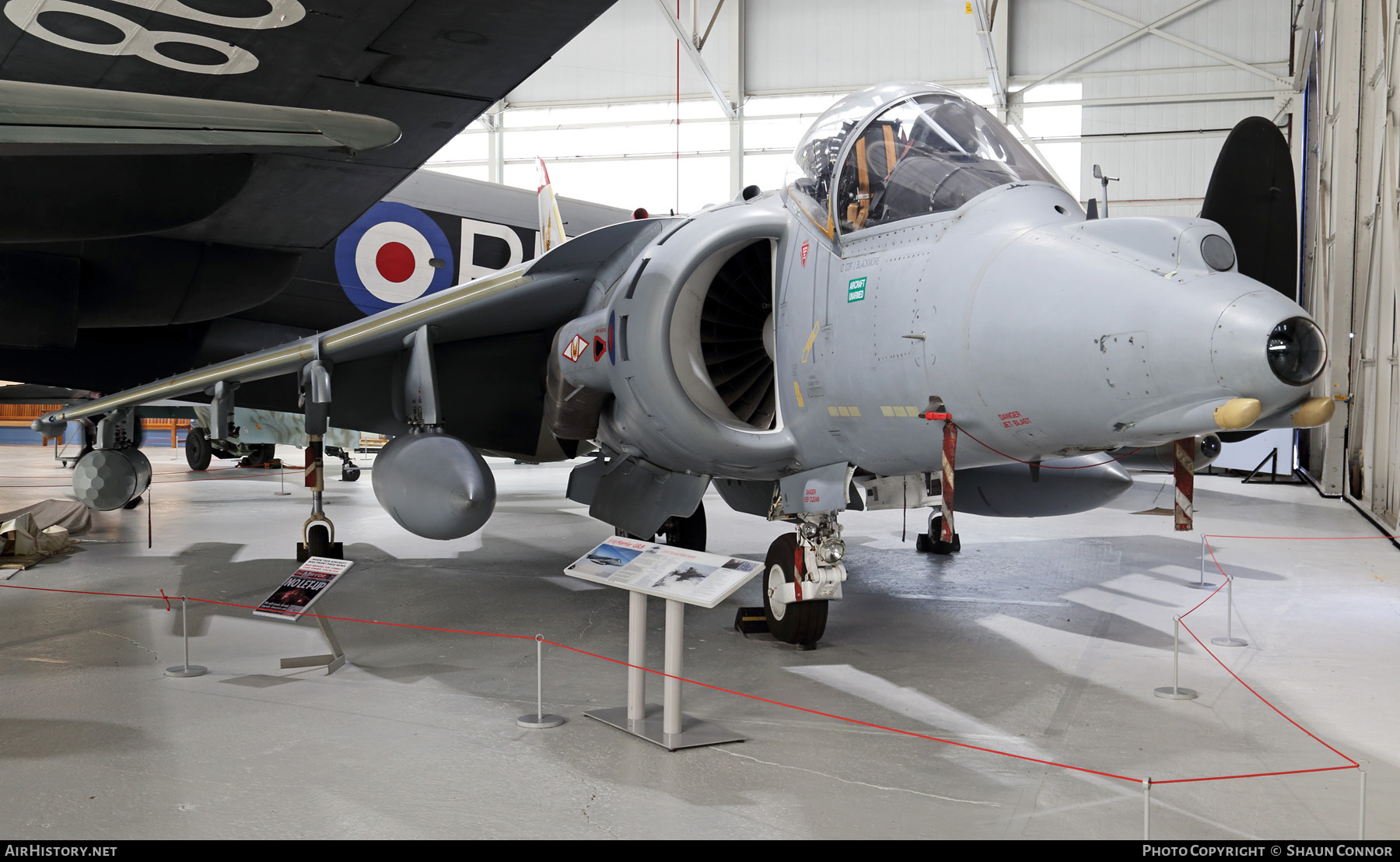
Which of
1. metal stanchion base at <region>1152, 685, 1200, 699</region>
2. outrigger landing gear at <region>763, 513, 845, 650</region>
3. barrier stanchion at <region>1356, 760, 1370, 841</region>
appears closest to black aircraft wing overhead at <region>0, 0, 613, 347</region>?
outrigger landing gear at <region>763, 513, 845, 650</region>

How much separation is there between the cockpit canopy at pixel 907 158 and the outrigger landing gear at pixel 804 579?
5.30 feet

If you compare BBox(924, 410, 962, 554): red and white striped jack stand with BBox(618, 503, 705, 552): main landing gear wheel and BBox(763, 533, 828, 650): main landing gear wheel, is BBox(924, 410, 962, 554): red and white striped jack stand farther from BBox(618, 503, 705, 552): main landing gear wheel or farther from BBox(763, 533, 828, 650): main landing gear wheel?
BBox(618, 503, 705, 552): main landing gear wheel

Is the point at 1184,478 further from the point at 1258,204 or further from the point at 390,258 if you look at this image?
the point at 390,258

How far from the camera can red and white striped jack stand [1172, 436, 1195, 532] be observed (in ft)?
13.5

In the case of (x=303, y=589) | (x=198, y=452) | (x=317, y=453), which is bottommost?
(x=198, y=452)

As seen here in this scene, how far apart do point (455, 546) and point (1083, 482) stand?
6385mm

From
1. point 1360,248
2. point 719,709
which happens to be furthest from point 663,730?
point 1360,248

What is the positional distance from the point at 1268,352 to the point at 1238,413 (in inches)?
8.1

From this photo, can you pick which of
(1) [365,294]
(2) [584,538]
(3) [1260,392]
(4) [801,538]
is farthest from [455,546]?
(3) [1260,392]

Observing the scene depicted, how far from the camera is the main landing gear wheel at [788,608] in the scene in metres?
5.58

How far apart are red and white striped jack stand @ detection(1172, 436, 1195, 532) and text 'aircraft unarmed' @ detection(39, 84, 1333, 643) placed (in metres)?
0.44

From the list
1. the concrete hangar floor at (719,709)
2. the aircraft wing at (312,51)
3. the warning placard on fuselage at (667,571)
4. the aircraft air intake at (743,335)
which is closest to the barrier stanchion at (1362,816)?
the concrete hangar floor at (719,709)

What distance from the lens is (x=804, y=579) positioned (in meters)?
5.36

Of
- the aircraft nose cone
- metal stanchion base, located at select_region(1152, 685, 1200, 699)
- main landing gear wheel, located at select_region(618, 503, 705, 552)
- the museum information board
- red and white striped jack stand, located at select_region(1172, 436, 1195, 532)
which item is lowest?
metal stanchion base, located at select_region(1152, 685, 1200, 699)
